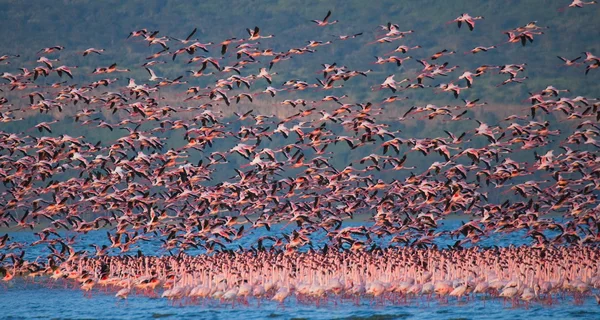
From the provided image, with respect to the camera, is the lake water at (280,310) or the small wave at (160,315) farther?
the small wave at (160,315)

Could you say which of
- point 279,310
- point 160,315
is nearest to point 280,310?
point 279,310

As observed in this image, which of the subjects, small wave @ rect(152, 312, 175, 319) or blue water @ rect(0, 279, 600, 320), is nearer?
blue water @ rect(0, 279, 600, 320)

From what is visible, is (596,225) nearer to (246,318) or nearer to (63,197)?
(246,318)

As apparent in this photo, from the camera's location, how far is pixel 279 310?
135 ft

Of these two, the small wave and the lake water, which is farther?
the small wave

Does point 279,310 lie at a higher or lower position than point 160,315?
higher

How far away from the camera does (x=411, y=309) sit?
133 ft

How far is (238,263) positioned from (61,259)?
571 inches

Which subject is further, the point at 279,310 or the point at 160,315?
the point at 160,315

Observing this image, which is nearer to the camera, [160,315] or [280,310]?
[280,310]

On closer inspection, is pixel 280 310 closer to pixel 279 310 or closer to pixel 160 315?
pixel 279 310

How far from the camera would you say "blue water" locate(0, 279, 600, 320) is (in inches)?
1519

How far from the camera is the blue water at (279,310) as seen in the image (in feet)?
127

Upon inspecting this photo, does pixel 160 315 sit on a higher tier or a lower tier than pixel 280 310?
lower
